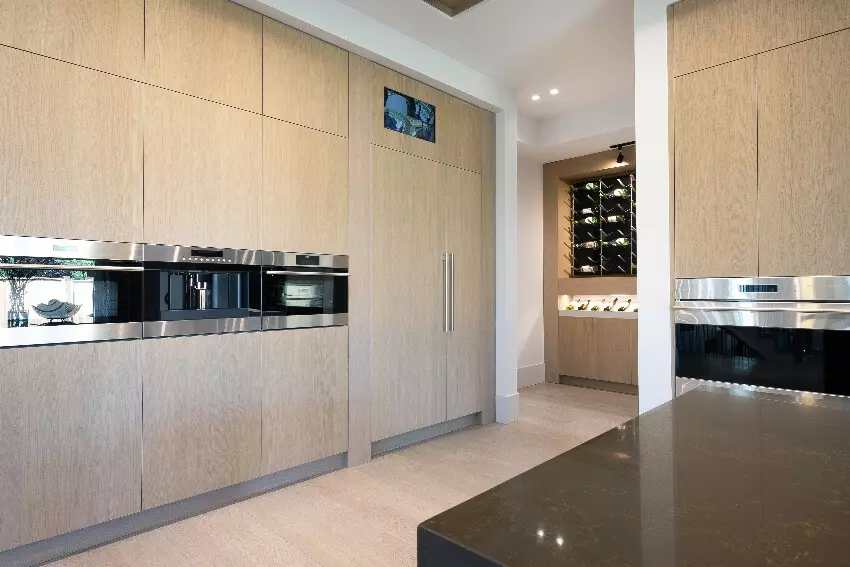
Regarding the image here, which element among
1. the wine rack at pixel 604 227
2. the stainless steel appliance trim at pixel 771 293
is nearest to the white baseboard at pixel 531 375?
the wine rack at pixel 604 227

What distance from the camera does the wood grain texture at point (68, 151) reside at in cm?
204

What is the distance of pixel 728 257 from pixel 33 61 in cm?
346

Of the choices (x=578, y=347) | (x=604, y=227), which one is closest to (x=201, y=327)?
(x=578, y=347)

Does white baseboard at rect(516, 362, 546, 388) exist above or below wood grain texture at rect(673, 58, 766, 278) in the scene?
below

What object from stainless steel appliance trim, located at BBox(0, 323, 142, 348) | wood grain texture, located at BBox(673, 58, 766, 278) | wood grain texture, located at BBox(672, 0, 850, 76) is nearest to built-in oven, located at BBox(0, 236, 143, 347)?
stainless steel appliance trim, located at BBox(0, 323, 142, 348)

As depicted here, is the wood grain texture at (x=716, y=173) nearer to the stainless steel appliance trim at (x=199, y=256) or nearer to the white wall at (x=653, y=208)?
the white wall at (x=653, y=208)

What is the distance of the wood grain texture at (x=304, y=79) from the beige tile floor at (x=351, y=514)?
7.29ft

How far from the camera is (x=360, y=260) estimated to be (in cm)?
335

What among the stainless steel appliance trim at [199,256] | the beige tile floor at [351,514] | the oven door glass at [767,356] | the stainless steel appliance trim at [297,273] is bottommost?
the beige tile floor at [351,514]

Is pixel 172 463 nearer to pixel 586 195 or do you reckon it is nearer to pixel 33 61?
pixel 33 61

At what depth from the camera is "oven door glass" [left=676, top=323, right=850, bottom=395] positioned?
2410 mm

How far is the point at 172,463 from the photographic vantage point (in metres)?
2.46

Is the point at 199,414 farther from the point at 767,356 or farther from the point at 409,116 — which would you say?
the point at 767,356

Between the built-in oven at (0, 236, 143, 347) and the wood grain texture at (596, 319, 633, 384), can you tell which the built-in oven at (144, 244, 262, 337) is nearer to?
the built-in oven at (0, 236, 143, 347)
